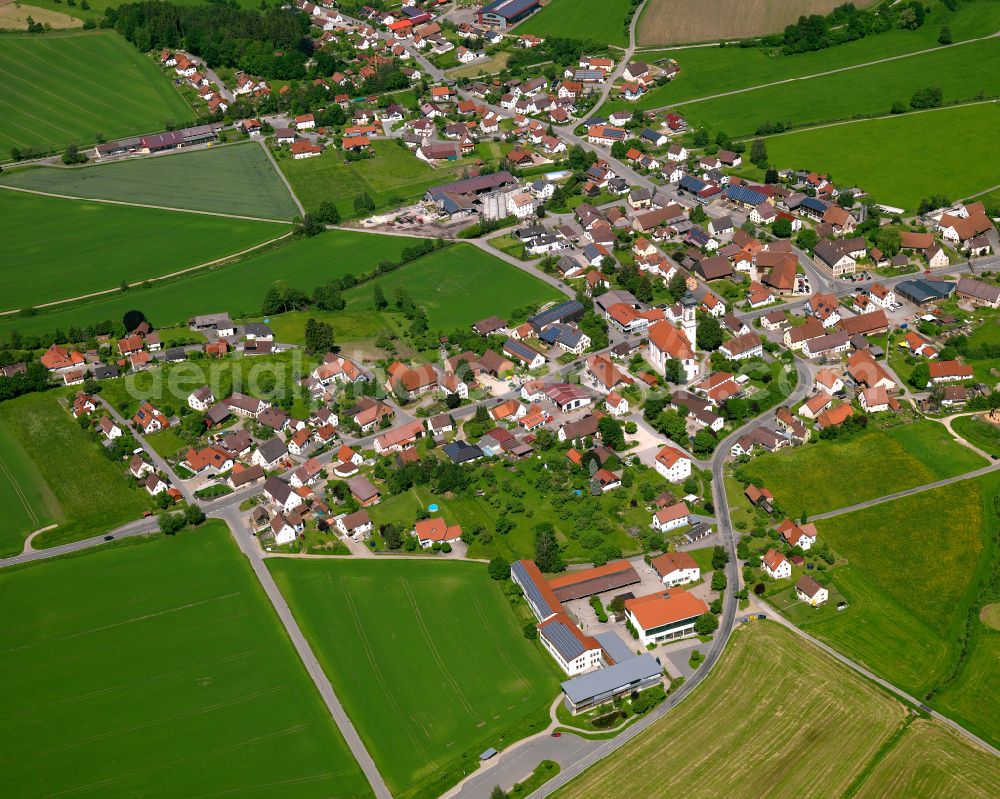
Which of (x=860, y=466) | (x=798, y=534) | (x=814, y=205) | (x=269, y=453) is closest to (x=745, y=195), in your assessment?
(x=814, y=205)

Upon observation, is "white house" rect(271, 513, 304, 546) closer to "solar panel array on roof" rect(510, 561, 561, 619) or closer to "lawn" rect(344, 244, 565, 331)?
"solar panel array on roof" rect(510, 561, 561, 619)

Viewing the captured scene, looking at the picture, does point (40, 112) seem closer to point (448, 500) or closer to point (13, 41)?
point (13, 41)

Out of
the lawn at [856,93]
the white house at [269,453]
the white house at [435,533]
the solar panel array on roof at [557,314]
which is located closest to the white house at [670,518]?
the white house at [435,533]

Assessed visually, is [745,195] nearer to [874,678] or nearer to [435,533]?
[435,533]

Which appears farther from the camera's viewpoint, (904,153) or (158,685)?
(904,153)

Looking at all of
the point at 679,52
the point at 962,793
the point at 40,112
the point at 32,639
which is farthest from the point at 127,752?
the point at 679,52

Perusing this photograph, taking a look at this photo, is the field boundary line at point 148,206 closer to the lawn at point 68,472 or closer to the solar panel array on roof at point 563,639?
the lawn at point 68,472
